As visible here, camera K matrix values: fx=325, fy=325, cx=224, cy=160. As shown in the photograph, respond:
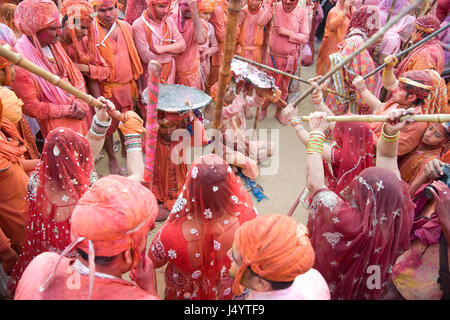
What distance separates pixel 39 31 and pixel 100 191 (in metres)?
2.55

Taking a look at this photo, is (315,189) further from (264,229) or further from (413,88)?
(413,88)

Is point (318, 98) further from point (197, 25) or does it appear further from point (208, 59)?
point (208, 59)

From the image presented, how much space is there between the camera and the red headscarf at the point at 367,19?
4754 millimetres

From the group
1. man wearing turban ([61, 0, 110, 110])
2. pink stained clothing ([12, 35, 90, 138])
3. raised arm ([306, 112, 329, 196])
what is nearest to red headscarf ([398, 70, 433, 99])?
raised arm ([306, 112, 329, 196])

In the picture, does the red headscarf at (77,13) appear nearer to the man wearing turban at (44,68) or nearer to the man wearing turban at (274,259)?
the man wearing turban at (44,68)

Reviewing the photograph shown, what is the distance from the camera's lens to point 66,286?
150 centimetres

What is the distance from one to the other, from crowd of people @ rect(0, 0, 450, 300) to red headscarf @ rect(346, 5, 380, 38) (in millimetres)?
20

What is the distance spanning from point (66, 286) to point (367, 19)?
5083 millimetres

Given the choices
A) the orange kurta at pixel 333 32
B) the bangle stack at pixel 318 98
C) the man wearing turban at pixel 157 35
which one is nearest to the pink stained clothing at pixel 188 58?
the man wearing turban at pixel 157 35

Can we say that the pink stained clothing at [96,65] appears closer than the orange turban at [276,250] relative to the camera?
No

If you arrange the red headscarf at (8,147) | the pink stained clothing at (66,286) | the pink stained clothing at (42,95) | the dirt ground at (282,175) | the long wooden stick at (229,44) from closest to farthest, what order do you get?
the long wooden stick at (229,44)
the pink stained clothing at (66,286)
the red headscarf at (8,147)
the pink stained clothing at (42,95)
the dirt ground at (282,175)

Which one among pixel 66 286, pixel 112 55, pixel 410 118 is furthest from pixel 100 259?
pixel 112 55

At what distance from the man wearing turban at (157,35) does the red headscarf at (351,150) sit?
2510mm

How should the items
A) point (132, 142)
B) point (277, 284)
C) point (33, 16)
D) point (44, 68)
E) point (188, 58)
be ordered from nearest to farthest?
point (277, 284) < point (132, 142) < point (33, 16) < point (44, 68) < point (188, 58)
